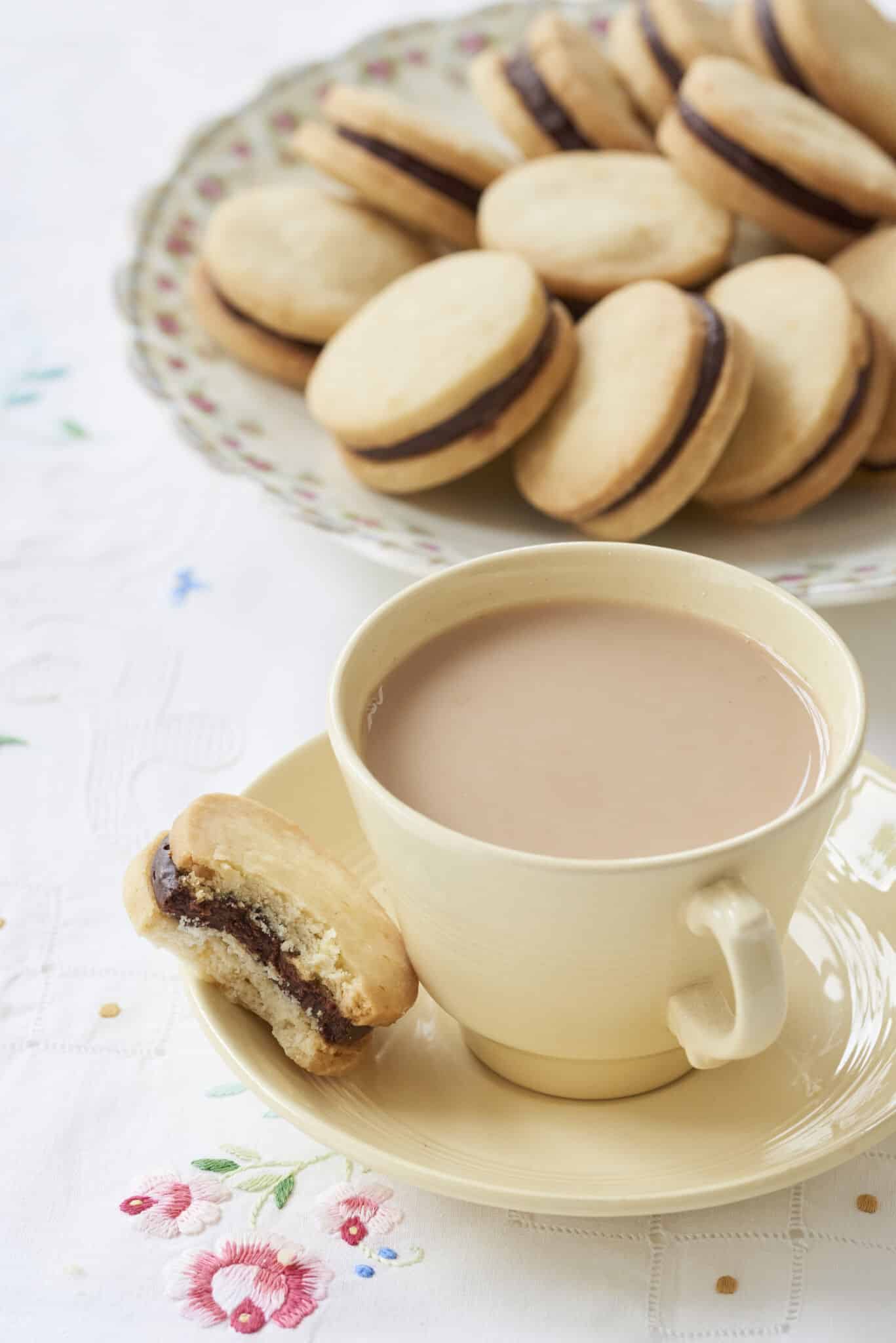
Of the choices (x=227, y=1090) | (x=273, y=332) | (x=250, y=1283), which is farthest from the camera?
(x=273, y=332)

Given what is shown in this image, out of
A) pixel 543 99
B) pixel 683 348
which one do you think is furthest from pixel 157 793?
pixel 543 99

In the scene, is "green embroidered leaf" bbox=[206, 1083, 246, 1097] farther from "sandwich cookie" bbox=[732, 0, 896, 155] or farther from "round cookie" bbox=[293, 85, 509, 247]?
"sandwich cookie" bbox=[732, 0, 896, 155]

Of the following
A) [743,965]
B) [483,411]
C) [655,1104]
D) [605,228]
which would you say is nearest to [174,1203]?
[655,1104]

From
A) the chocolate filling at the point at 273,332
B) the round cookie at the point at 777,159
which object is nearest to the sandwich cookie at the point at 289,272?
the chocolate filling at the point at 273,332

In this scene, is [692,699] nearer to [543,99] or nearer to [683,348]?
[683,348]

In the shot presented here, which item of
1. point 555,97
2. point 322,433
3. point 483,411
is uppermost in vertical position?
point 555,97

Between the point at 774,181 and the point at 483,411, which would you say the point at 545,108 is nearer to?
the point at 774,181

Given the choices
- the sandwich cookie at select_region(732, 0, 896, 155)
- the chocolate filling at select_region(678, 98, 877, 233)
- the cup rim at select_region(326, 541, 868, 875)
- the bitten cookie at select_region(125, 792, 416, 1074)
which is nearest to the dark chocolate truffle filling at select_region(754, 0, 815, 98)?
the sandwich cookie at select_region(732, 0, 896, 155)

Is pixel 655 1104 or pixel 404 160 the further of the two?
pixel 404 160
